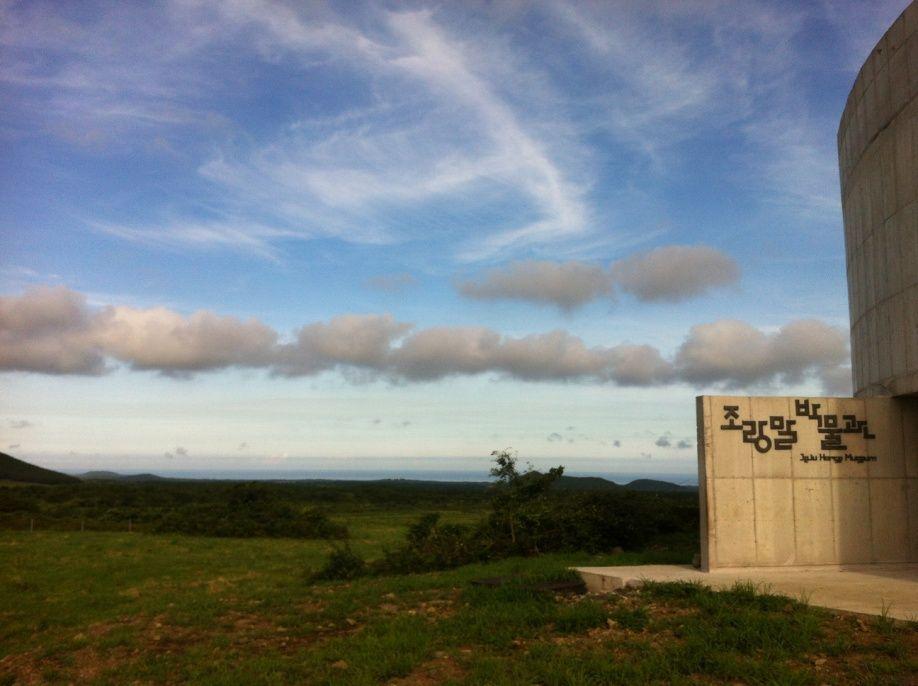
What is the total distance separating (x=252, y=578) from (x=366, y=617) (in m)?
11.0

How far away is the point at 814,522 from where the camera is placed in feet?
42.0

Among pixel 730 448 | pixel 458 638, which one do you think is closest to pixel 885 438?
pixel 730 448

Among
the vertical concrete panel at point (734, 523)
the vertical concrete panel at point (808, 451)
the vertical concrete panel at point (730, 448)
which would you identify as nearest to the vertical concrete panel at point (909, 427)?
the vertical concrete panel at point (808, 451)

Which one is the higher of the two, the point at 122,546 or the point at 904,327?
the point at 904,327

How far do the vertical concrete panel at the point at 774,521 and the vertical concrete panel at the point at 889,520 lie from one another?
1.52 meters

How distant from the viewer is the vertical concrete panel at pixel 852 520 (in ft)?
42.0

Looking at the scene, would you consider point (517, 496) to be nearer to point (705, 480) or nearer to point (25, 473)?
point (705, 480)

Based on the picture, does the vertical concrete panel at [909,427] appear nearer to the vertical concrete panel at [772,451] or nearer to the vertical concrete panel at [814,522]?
the vertical concrete panel at [814,522]

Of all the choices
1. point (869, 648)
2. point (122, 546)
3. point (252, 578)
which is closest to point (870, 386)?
point (869, 648)

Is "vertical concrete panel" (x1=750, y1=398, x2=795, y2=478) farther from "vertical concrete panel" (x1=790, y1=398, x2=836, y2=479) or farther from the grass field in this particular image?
the grass field

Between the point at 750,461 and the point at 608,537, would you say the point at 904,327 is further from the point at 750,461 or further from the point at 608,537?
the point at 608,537

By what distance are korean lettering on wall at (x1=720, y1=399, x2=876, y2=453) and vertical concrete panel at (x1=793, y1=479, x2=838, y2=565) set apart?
716mm

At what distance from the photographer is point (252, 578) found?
2073cm

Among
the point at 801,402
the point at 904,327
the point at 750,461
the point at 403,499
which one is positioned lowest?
the point at 403,499
